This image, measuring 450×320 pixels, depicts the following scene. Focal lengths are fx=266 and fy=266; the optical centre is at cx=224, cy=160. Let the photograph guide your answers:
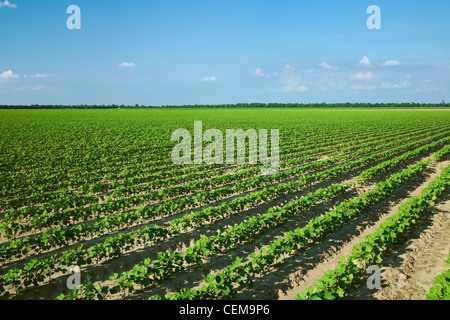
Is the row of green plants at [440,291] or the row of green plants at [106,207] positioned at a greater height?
the row of green plants at [106,207]

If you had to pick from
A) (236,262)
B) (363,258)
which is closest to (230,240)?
(236,262)

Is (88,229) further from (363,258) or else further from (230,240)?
(363,258)

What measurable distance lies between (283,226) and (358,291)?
3.30 meters

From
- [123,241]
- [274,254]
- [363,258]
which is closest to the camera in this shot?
[363,258]

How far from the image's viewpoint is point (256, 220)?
8.02m

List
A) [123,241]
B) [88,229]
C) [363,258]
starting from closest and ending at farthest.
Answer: [363,258], [123,241], [88,229]

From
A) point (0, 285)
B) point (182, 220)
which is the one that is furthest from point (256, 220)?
point (0, 285)

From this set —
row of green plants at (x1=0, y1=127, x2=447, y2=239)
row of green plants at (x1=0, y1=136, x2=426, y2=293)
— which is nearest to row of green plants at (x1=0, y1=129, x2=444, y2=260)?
row of green plants at (x1=0, y1=136, x2=426, y2=293)

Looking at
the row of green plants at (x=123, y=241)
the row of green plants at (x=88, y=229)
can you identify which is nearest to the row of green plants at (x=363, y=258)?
the row of green plants at (x=123, y=241)

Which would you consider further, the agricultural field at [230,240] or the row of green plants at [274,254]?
the agricultural field at [230,240]

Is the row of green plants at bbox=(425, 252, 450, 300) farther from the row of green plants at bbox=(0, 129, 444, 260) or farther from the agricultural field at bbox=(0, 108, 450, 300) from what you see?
the row of green plants at bbox=(0, 129, 444, 260)

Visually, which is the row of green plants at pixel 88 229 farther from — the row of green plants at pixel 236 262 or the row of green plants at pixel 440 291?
the row of green plants at pixel 440 291
